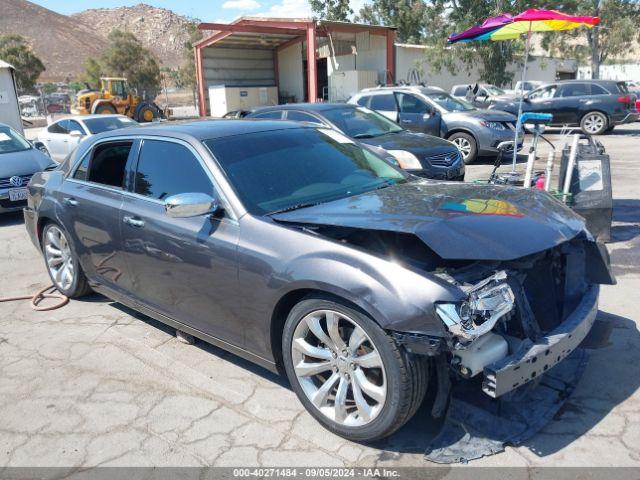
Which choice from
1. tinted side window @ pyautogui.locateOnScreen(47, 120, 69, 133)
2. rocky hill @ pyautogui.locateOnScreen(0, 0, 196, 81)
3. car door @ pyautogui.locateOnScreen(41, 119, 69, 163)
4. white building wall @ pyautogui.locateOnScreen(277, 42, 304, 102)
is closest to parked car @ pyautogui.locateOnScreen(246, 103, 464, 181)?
car door @ pyautogui.locateOnScreen(41, 119, 69, 163)

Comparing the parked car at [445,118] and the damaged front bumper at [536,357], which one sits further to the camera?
the parked car at [445,118]

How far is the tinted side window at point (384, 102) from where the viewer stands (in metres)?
12.8

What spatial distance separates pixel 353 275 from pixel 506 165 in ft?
34.8

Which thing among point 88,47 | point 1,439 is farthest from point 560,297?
point 88,47

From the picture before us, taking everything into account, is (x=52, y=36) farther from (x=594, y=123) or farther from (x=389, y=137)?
(x=389, y=137)

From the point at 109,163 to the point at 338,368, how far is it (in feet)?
9.15

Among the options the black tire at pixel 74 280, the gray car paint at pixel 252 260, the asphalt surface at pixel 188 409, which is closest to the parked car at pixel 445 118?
the asphalt surface at pixel 188 409

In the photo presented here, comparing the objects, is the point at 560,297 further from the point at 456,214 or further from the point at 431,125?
the point at 431,125

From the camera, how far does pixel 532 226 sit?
9.94ft

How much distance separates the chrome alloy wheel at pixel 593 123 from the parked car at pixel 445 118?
6.28m

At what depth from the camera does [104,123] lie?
44.0ft

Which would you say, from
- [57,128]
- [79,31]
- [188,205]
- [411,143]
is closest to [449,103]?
[411,143]

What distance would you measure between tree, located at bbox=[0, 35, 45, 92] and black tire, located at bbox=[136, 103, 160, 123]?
31.1 m

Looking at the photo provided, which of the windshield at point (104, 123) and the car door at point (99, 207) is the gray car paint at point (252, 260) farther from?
the windshield at point (104, 123)
